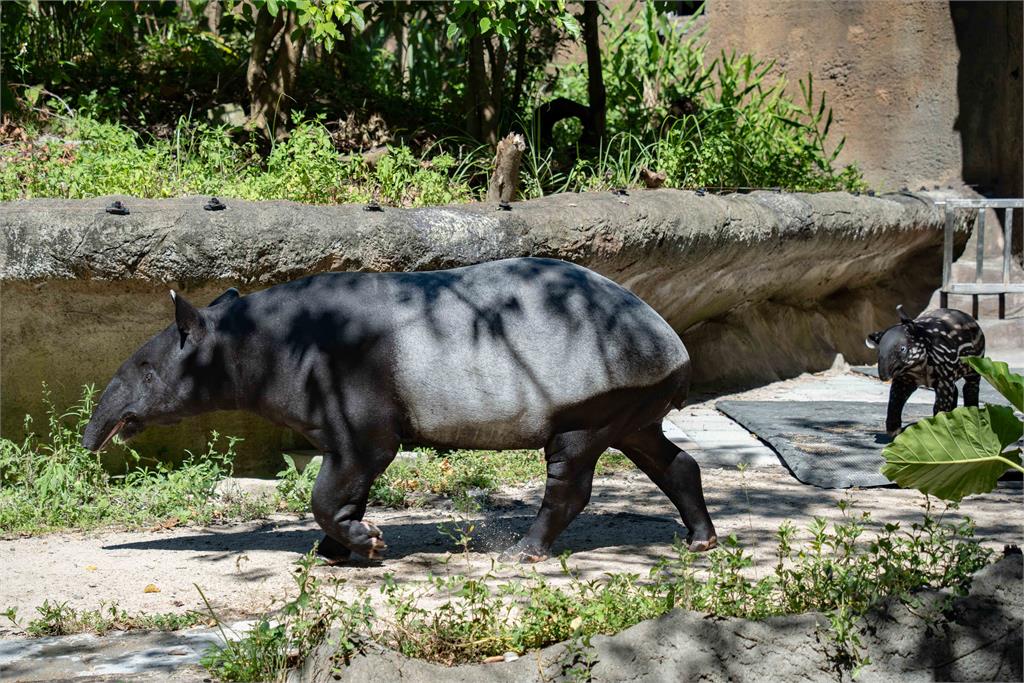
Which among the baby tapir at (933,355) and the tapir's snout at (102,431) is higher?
the tapir's snout at (102,431)

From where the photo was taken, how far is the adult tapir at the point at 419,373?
5223 millimetres

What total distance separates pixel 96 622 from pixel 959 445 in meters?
A: 3.20

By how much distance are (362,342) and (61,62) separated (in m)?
6.09

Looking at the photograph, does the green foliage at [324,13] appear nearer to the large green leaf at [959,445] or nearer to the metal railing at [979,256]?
the large green leaf at [959,445]

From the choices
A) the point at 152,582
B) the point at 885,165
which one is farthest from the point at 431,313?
the point at 885,165

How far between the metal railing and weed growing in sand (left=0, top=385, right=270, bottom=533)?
7.30m

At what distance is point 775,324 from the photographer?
11.0 metres

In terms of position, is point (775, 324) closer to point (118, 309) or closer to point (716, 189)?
point (716, 189)

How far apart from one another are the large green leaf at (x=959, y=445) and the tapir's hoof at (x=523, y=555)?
5.58ft

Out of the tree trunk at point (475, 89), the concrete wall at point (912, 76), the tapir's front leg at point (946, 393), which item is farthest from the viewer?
the concrete wall at point (912, 76)

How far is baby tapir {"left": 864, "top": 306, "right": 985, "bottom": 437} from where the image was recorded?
7453mm

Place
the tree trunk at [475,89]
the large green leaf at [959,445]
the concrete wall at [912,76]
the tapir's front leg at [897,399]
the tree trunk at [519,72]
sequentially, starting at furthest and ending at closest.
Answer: the concrete wall at [912,76] → the tree trunk at [519,72] → the tree trunk at [475,89] → the tapir's front leg at [897,399] → the large green leaf at [959,445]

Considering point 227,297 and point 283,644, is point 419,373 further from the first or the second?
point 283,644

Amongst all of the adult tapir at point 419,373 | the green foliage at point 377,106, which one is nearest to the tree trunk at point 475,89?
the green foliage at point 377,106
